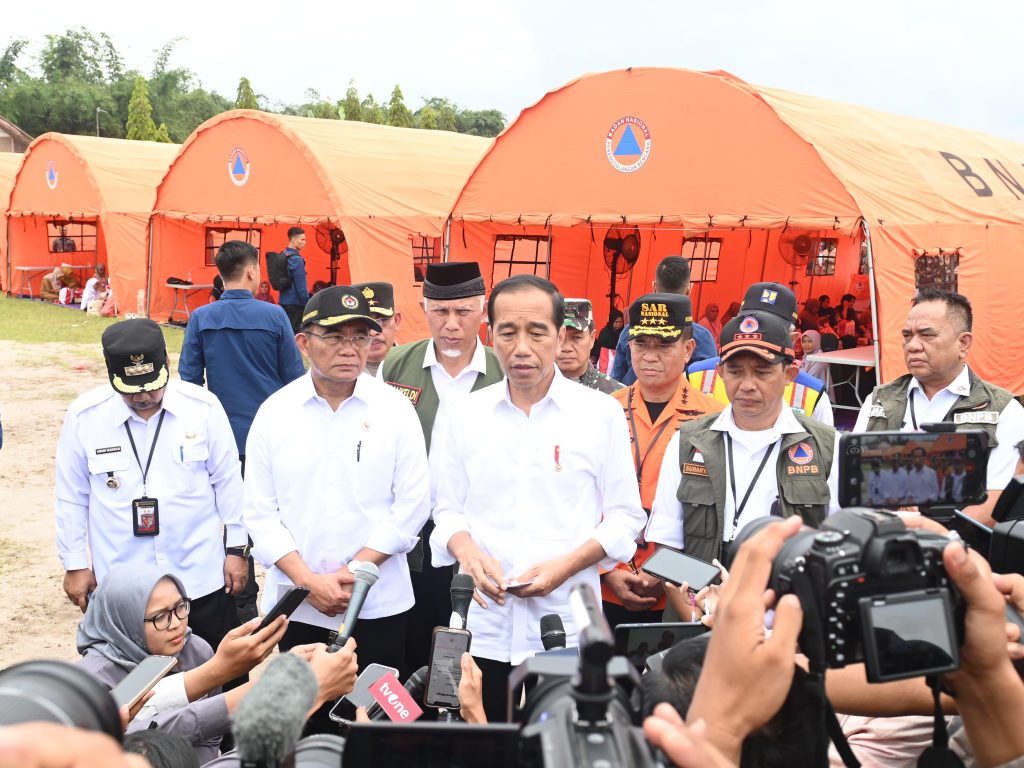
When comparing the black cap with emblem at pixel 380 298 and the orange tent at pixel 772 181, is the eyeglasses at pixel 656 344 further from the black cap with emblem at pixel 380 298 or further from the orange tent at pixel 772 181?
the orange tent at pixel 772 181

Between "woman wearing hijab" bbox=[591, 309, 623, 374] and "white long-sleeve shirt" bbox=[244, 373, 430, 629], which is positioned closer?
"white long-sleeve shirt" bbox=[244, 373, 430, 629]

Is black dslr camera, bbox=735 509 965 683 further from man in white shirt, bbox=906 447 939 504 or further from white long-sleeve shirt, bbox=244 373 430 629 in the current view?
white long-sleeve shirt, bbox=244 373 430 629

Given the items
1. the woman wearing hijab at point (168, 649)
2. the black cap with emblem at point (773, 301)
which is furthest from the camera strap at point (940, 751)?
the black cap with emblem at point (773, 301)

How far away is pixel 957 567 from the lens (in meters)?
1.58

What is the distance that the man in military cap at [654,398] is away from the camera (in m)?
3.82

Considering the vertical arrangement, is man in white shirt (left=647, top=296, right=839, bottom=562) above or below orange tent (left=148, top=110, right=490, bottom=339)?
below

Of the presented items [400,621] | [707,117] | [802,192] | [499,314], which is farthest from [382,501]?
[707,117]

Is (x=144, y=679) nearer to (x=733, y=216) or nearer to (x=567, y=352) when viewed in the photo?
(x=567, y=352)

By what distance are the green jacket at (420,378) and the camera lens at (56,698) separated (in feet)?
9.39

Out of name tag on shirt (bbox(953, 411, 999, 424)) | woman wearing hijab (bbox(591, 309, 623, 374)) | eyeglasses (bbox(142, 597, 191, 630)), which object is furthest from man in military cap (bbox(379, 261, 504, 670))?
woman wearing hijab (bbox(591, 309, 623, 374))

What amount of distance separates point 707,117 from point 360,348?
7822mm

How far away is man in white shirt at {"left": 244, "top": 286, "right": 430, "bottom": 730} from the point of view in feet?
11.2

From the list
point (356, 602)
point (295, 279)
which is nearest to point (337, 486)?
point (356, 602)

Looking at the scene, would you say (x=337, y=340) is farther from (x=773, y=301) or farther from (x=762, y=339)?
(x=773, y=301)
